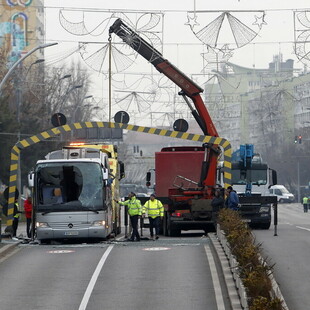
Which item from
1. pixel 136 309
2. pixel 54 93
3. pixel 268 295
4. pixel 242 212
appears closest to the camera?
pixel 268 295

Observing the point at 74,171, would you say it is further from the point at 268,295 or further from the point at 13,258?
the point at 268,295

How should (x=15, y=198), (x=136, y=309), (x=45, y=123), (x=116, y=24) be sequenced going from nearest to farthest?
(x=136, y=309) → (x=116, y=24) → (x=15, y=198) → (x=45, y=123)

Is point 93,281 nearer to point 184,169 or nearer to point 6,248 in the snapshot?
point 6,248

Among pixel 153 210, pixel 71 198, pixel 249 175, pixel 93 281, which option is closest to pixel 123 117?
pixel 249 175

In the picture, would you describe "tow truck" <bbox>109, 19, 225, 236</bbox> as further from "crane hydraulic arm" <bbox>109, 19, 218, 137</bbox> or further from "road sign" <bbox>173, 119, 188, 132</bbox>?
"road sign" <bbox>173, 119, 188, 132</bbox>

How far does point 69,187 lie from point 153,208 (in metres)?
3.11

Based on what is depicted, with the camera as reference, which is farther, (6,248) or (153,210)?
(153,210)

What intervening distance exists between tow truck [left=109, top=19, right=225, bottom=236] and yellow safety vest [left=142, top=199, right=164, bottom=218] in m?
2.34

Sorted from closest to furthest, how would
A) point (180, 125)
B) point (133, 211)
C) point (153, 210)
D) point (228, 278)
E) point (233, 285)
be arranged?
point (233, 285) → point (228, 278) → point (133, 211) → point (153, 210) → point (180, 125)

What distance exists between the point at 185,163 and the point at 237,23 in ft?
26.7

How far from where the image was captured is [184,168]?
43.8 m

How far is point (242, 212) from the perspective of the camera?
45.8 metres

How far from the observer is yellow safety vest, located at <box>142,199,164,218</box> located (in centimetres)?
3872

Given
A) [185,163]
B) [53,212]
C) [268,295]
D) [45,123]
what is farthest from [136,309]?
[45,123]
